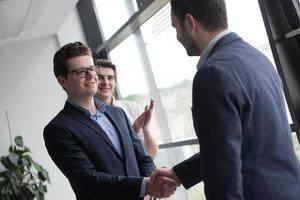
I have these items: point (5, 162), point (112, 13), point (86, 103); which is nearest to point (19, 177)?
point (5, 162)

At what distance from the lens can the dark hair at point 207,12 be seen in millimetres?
1314

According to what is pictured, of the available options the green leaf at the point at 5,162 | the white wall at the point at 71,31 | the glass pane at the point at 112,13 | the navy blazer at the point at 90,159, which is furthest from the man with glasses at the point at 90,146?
the white wall at the point at 71,31

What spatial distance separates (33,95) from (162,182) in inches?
148

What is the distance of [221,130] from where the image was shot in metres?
1.12

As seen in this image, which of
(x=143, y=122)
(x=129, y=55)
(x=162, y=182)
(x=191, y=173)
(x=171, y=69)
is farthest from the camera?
(x=129, y=55)

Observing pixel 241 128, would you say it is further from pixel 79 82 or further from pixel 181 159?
pixel 181 159

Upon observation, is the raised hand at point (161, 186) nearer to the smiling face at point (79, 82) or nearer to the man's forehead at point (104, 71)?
the smiling face at point (79, 82)

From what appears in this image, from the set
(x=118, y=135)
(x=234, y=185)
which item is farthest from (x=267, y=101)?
(x=118, y=135)

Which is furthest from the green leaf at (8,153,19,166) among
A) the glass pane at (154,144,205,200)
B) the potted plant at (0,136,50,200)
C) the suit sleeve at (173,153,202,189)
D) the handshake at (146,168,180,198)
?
the suit sleeve at (173,153,202,189)

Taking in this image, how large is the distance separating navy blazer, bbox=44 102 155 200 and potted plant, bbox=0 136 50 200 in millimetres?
3070

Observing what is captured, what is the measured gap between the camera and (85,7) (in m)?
5.16

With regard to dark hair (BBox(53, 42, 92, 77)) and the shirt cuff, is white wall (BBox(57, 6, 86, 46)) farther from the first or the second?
the shirt cuff

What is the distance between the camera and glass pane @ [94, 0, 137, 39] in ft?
14.8

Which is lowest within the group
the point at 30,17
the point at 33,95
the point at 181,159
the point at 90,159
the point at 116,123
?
the point at 181,159
